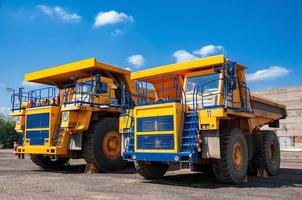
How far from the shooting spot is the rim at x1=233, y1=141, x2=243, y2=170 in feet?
30.9

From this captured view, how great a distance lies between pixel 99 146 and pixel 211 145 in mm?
5010

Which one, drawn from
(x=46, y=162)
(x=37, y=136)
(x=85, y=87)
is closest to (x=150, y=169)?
(x=85, y=87)

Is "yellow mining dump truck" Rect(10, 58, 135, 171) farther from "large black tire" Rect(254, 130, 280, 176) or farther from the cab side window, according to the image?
"large black tire" Rect(254, 130, 280, 176)

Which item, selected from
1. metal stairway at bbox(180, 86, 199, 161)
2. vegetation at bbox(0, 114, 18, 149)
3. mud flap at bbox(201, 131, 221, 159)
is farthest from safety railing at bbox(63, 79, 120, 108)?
vegetation at bbox(0, 114, 18, 149)

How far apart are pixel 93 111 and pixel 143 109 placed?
3.42 m

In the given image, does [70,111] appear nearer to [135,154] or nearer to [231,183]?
[135,154]

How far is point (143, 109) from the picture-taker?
Result: 9883 mm

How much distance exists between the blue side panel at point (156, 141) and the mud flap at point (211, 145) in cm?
81

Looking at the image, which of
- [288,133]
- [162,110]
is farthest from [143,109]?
[288,133]

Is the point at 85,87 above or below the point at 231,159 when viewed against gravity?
above

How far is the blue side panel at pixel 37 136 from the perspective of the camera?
1280 cm

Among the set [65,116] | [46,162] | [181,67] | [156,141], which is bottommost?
[46,162]

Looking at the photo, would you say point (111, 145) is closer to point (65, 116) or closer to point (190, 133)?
point (65, 116)

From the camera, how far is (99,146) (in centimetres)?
1259
